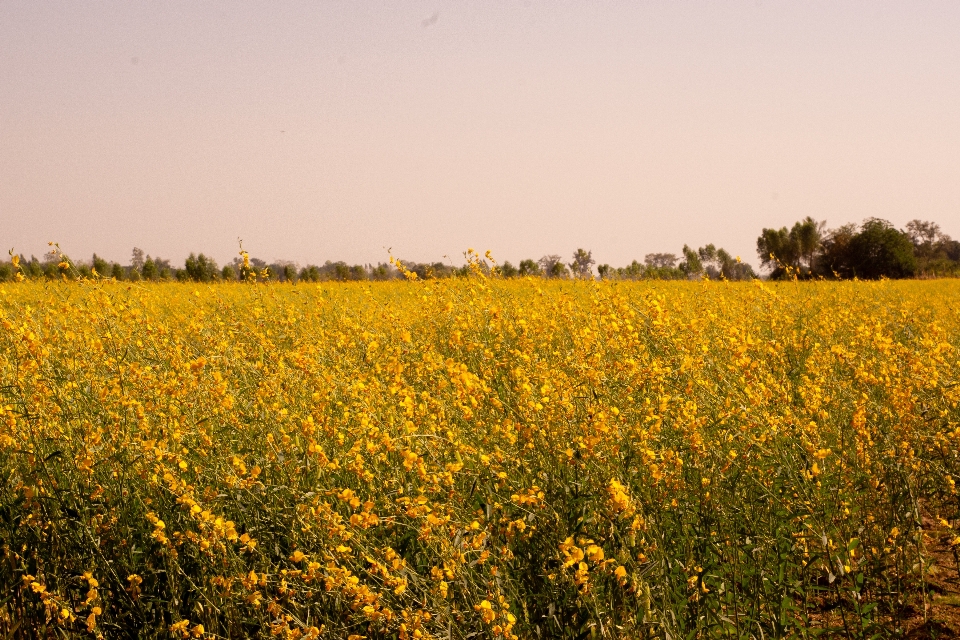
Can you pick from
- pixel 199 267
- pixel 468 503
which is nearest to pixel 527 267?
pixel 199 267

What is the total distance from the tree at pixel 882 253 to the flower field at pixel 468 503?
27815 millimetres

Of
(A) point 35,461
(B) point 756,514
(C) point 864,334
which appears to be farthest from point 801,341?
(A) point 35,461

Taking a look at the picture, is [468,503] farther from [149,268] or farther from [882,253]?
[882,253]

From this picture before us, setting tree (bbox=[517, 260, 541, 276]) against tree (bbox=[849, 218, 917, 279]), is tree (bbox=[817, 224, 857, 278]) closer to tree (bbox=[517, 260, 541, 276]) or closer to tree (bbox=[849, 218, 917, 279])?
tree (bbox=[849, 218, 917, 279])

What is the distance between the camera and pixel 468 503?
9.69 ft

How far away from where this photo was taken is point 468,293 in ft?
20.8

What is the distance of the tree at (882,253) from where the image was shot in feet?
92.8

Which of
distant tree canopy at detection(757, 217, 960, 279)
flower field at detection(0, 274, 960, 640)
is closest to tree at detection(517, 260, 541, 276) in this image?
distant tree canopy at detection(757, 217, 960, 279)

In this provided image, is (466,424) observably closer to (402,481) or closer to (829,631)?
(402,481)

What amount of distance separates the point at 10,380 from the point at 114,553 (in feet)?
4.37

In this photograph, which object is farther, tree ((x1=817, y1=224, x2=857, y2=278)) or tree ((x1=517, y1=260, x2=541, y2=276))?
tree ((x1=817, y1=224, x2=857, y2=278))

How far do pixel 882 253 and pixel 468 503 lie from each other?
30137 mm

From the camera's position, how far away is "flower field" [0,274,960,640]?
93.4 inches

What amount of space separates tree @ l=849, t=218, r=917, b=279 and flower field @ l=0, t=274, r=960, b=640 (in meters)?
27.8
